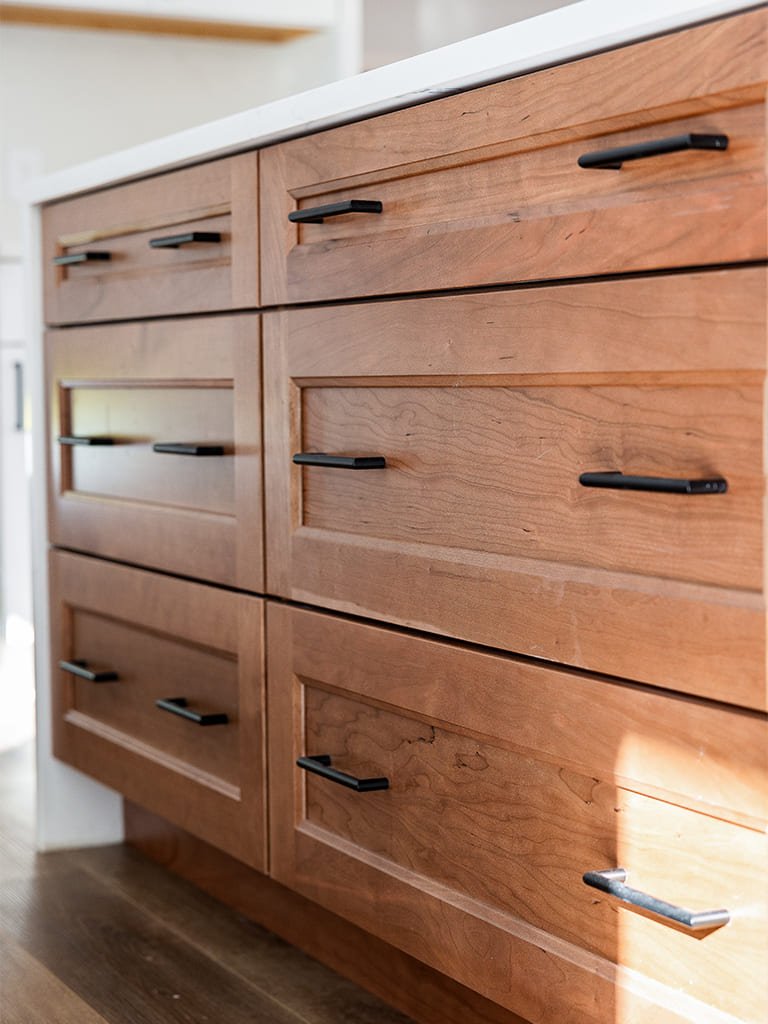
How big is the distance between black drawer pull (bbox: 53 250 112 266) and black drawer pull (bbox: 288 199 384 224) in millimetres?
526

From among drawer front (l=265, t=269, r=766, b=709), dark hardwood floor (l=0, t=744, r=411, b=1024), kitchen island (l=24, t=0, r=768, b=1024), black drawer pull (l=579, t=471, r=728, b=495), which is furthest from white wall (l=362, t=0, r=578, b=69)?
black drawer pull (l=579, t=471, r=728, b=495)

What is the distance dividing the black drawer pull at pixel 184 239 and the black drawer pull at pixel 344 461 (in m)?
0.32

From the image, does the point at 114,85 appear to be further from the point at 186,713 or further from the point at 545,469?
the point at 545,469

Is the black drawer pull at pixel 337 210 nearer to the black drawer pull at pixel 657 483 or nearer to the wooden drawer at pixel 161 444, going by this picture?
the wooden drawer at pixel 161 444

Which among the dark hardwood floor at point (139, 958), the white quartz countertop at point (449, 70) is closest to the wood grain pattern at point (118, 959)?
the dark hardwood floor at point (139, 958)

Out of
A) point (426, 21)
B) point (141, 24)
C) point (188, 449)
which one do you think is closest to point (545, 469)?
point (188, 449)

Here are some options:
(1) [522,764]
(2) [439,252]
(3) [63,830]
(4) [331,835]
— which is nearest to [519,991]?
(1) [522,764]

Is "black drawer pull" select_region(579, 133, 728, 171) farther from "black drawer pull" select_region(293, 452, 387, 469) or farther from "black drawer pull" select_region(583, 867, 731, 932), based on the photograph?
"black drawer pull" select_region(583, 867, 731, 932)

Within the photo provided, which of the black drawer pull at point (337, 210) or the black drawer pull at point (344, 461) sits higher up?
the black drawer pull at point (337, 210)

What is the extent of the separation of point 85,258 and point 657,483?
1.07 meters

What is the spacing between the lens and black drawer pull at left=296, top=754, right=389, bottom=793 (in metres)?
1.28

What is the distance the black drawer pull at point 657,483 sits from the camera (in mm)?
927

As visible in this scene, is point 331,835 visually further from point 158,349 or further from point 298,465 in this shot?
point 158,349

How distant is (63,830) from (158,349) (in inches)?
30.5
